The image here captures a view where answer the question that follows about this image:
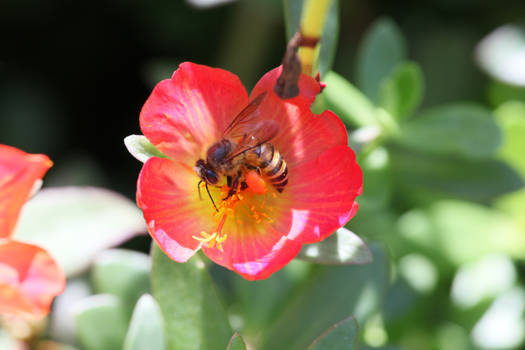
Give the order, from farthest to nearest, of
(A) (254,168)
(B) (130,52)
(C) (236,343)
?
(B) (130,52) < (A) (254,168) < (C) (236,343)

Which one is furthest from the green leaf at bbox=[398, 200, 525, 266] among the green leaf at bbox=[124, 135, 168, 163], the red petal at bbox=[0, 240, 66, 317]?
the red petal at bbox=[0, 240, 66, 317]

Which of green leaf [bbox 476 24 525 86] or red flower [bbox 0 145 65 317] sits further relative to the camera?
green leaf [bbox 476 24 525 86]

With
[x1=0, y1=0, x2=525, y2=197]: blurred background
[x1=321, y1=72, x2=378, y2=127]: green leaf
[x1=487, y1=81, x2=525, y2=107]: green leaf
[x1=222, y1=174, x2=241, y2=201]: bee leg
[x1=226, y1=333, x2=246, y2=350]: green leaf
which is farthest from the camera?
[x1=0, y1=0, x2=525, y2=197]: blurred background

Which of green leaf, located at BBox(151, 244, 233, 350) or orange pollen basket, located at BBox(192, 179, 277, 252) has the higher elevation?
orange pollen basket, located at BBox(192, 179, 277, 252)

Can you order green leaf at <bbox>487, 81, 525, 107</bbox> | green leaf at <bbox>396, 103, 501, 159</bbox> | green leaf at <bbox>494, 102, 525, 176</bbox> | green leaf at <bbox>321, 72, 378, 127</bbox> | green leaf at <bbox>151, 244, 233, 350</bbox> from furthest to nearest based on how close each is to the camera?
green leaf at <bbox>487, 81, 525, 107</bbox>
green leaf at <bbox>494, 102, 525, 176</bbox>
green leaf at <bbox>396, 103, 501, 159</bbox>
green leaf at <bbox>321, 72, 378, 127</bbox>
green leaf at <bbox>151, 244, 233, 350</bbox>

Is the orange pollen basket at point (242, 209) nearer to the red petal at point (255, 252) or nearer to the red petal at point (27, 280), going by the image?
the red petal at point (255, 252)

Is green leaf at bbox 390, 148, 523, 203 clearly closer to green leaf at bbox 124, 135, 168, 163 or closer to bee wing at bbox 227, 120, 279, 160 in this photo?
bee wing at bbox 227, 120, 279, 160

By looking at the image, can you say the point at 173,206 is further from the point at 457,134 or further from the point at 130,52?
the point at 130,52

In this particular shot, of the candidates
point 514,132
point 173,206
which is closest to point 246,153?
point 173,206
